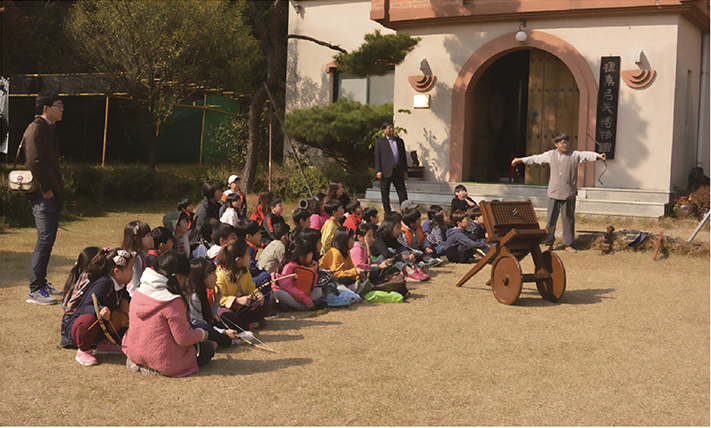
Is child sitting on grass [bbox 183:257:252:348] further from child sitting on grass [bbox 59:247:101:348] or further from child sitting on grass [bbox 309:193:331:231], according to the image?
child sitting on grass [bbox 309:193:331:231]

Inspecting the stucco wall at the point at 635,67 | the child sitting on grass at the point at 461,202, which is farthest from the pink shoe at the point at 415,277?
the stucco wall at the point at 635,67

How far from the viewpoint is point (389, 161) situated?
11.1 meters

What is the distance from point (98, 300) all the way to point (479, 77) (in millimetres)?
10503

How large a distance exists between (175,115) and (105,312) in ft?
51.0

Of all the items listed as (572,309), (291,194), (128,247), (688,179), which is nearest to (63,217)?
(291,194)

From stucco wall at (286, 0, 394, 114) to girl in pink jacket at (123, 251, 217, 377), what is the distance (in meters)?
12.7

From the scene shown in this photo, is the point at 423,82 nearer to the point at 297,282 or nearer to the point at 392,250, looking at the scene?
the point at 392,250

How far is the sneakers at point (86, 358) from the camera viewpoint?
4.51 metres

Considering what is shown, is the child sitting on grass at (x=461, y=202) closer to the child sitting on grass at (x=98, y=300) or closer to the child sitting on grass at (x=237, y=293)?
the child sitting on grass at (x=237, y=293)

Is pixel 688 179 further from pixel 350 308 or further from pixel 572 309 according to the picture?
pixel 350 308

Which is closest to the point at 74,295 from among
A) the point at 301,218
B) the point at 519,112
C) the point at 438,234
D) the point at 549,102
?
the point at 301,218

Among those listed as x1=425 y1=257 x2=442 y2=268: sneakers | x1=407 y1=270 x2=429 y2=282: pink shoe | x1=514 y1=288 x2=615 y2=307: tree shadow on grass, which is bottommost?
x1=514 y1=288 x2=615 y2=307: tree shadow on grass

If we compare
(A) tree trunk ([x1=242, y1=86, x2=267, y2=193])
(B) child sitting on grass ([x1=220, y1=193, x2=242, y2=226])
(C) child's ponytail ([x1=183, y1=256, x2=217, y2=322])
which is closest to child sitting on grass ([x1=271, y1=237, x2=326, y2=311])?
(C) child's ponytail ([x1=183, y1=256, x2=217, y2=322])

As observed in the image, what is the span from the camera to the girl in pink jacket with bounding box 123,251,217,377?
13.8ft
